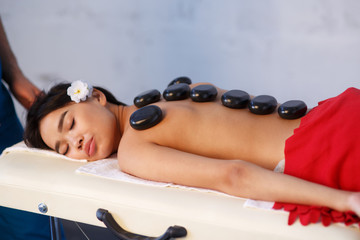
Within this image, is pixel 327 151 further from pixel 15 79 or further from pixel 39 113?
pixel 15 79

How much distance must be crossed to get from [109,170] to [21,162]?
34cm

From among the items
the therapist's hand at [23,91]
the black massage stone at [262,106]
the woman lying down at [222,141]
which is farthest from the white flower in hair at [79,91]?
the black massage stone at [262,106]

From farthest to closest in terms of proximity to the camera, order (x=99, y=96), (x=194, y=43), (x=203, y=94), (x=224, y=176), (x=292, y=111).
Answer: (x=194, y=43) < (x=99, y=96) < (x=203, y=94) < (x=292, y=111) < (x=224, y=176)

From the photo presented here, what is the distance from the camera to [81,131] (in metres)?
1.51

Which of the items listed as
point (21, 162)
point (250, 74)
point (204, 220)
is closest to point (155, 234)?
point (204, 220)

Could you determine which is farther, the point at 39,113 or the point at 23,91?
the point at 23,91

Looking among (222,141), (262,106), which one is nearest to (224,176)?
(222,141)

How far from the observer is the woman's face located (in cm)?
151

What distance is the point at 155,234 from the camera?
3.89 feet

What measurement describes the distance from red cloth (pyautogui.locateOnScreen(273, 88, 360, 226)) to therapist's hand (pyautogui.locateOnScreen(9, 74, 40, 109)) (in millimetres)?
1179

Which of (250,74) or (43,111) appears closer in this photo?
(43,111)

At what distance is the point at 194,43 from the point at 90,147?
1.62 metres

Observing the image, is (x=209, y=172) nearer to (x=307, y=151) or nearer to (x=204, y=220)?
(x=204, y=220)

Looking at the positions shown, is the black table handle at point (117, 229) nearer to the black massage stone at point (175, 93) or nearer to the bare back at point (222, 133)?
the bare back at point (222, 133)
